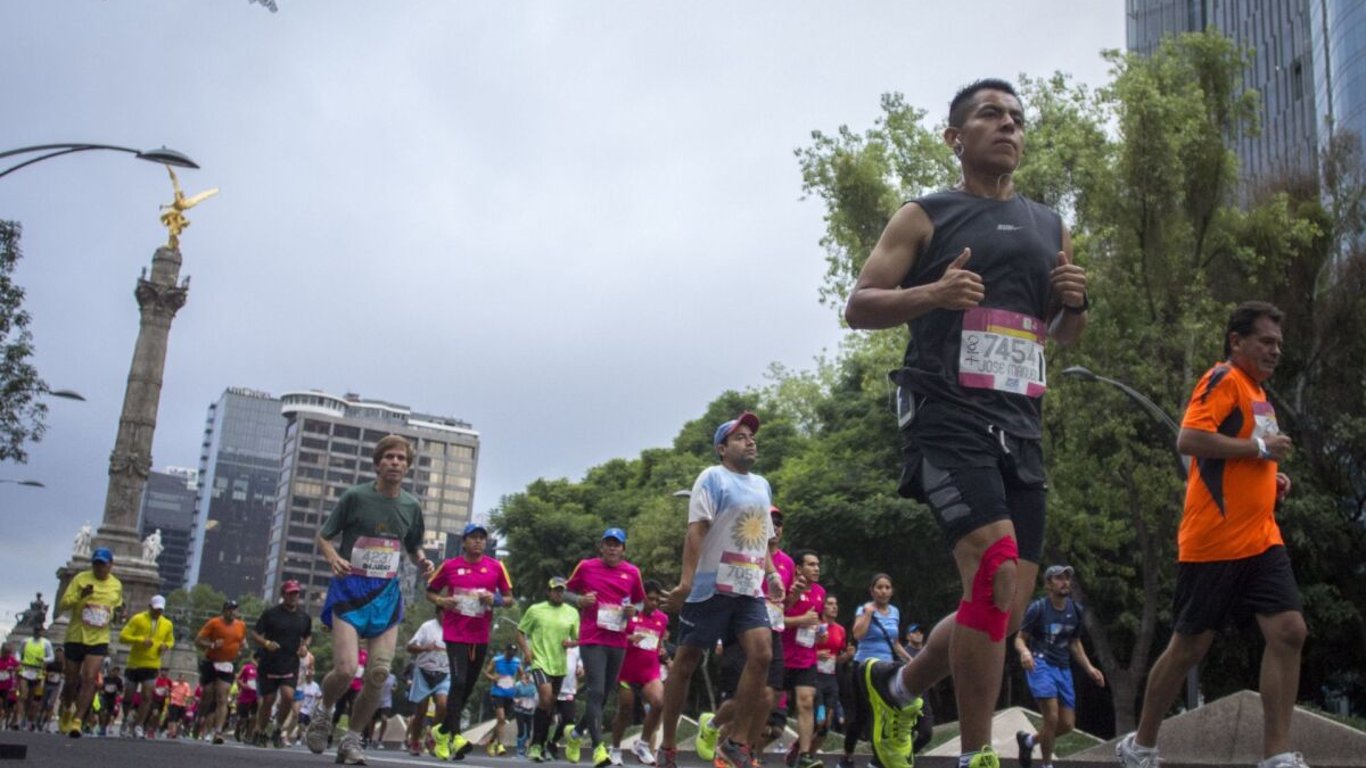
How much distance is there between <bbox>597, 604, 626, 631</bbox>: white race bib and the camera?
13.2m

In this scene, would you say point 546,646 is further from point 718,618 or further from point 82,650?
point 718,618

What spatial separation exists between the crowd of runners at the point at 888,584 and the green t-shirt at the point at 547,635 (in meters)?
0.02

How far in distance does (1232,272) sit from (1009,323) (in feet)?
81.4

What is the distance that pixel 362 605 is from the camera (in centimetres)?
885

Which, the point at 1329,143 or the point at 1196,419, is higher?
the point at 1329,143

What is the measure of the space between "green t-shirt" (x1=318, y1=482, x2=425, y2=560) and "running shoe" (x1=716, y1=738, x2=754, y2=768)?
2457 mm

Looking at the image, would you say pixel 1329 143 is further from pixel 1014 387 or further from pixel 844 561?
pixel 1014 387

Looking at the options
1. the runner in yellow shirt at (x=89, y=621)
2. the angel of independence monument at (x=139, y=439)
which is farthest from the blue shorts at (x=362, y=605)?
the angel of independence monument at (x=139, y=439)

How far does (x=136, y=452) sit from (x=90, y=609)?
1965 inches

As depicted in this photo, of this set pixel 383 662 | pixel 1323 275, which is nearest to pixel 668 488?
pixel 1323 275

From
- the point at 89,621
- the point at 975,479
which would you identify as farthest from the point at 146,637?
the point at 975,479

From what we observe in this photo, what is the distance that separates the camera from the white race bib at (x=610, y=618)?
13203mm

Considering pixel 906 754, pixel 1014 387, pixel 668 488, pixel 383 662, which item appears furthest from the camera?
pixel 668 488

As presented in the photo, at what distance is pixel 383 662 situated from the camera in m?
8.88
